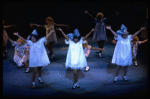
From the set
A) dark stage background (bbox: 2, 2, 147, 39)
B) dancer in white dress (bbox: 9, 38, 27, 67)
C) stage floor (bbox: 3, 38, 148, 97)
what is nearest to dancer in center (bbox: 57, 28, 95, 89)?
stage floor (bbox: 3, 38, 148, 97)

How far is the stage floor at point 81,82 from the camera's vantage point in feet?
11.9

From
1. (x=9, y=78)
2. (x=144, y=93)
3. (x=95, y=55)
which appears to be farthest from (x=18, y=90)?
(x=95, y=55)

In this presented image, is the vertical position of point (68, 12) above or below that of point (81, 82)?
above

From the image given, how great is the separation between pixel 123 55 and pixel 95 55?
2.39 metres

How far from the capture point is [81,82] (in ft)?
13.7

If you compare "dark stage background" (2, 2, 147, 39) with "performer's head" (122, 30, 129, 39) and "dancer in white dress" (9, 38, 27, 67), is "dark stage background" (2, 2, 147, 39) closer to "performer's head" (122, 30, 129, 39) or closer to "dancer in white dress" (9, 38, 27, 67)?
"dancer in white dress" (9, 38, 27, 67)

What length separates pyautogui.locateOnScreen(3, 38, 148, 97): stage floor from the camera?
3.64m

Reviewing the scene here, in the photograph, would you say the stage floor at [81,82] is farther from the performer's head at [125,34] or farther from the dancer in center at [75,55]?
the performer's head at [125,34]

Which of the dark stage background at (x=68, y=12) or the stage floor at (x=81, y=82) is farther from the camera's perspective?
the dark stage background at (x=68, y=12)

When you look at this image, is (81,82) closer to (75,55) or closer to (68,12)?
(75,55)

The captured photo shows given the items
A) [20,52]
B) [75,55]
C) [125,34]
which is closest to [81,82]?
[75,55]

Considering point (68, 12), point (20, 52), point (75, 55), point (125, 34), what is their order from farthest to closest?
1. point (68, 12)
2. point (20, 52)
3. point (125, 34)
4. point (75, 55)

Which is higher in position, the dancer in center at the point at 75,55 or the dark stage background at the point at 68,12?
the dark stage background at the point at 68,12

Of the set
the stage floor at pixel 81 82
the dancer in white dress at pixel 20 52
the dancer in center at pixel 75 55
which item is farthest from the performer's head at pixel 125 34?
the dancer in white dress at pixel 20 52
